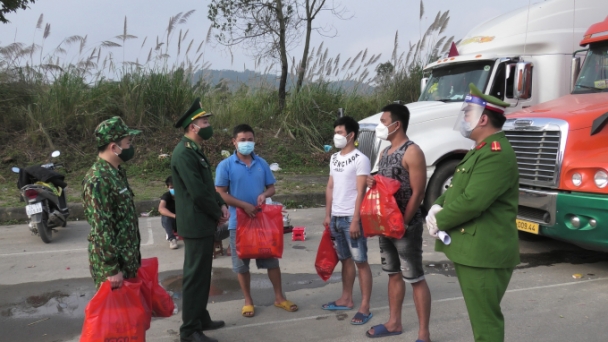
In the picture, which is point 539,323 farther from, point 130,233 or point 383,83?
point 383,83

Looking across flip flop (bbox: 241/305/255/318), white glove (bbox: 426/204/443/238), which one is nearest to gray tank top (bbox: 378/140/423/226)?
white glove (bbox: 426/204/443/238)

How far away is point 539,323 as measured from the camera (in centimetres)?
464

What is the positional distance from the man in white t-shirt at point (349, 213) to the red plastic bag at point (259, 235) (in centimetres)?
Answer: 52

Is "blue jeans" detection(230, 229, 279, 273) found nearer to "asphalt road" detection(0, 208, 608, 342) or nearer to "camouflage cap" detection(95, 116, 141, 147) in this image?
"asphalt road" detection(0, 208, 608, 342)

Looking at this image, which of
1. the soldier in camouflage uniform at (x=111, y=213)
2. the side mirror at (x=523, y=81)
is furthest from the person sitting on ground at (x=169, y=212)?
the side mirror at (x=523, y=81)

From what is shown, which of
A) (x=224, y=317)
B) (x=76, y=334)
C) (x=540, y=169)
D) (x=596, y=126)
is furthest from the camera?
(x=540, y=169)

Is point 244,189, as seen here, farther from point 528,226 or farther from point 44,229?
point 44,229

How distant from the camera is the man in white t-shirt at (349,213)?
4.74m

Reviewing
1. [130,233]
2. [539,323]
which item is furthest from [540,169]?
[130,233]

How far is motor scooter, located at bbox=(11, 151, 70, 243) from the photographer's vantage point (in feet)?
24.9

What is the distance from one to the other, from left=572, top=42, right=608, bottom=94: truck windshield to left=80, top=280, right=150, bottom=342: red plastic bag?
6.45 metres

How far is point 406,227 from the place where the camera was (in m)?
4.20

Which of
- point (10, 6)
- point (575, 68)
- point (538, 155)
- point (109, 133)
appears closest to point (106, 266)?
point (109, 133)

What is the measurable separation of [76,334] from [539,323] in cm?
400
